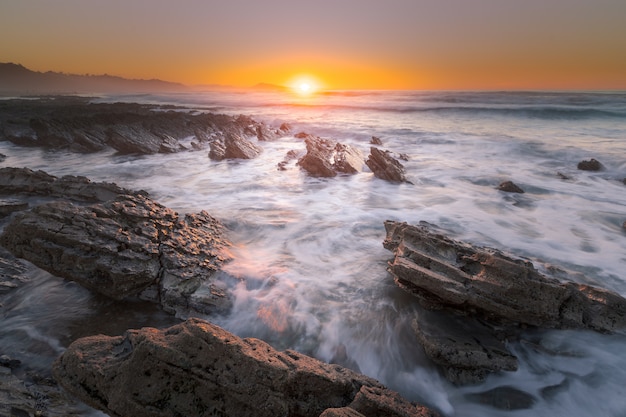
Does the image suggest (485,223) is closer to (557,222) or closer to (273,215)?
(557,222)

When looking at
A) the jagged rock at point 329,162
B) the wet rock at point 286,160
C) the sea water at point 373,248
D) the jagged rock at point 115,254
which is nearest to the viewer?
the sea water at point 373,248

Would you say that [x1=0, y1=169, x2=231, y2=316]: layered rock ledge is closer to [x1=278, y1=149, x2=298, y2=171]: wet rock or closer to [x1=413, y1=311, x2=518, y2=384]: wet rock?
[x1=413, y1=311, x2=518, y2=384]: wet rock

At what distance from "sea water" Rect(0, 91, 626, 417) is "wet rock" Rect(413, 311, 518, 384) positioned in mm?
170

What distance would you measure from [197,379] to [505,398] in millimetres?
3608

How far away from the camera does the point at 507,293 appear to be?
4262 millimetres

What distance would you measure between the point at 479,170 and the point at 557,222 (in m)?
6.67

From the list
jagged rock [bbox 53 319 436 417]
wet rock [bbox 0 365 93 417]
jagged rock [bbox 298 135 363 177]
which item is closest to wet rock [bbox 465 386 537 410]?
jagged rock [bbox 53 319 436 417]

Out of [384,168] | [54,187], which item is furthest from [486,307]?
[54,187]

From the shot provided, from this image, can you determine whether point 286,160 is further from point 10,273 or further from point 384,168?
point 10,273

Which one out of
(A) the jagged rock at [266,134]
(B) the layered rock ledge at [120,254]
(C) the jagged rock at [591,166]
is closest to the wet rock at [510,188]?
(C) the jagged rock at [591,166]

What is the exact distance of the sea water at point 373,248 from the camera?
166 inches

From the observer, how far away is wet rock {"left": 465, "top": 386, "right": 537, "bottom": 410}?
379 cm

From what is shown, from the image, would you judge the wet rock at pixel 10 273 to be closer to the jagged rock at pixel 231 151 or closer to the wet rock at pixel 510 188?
the jagged rock at pixel 231 151

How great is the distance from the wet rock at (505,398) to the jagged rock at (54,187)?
859 cm
